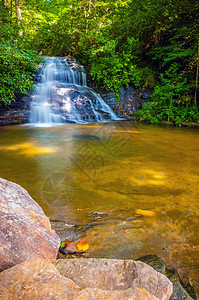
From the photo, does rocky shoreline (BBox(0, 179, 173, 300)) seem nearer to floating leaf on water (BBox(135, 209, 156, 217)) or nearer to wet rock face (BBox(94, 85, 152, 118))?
floating leaf on water (BBox(135, 209, 156, 217))

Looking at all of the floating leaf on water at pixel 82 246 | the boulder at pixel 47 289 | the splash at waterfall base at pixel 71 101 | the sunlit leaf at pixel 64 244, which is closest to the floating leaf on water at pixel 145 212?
the floating leaf on water at pixel 82 246

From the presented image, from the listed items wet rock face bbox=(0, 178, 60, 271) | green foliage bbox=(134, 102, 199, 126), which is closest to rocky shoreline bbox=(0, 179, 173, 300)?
wet rock face bbox=(0, 178, 60, 271)

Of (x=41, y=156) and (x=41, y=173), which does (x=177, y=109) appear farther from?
(x=41, y=173)

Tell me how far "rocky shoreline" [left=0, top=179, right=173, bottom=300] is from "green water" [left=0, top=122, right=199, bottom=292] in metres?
0.41

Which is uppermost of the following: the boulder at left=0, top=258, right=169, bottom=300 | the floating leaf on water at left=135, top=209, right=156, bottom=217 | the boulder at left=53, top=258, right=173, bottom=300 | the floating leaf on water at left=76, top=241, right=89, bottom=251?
the boulder at left=0, top=258, right=169, bottom=300

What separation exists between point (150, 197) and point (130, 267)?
1430mm

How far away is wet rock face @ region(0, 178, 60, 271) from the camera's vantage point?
1.15 metres

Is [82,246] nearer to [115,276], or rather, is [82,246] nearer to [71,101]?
[115,276]

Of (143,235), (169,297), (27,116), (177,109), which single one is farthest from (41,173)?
(177,109)

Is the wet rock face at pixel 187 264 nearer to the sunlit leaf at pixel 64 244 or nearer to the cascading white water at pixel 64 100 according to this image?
the sunlit leaf at pixel 64 244

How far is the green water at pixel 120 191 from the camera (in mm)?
1662

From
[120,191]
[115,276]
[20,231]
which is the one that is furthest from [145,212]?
[20,231]

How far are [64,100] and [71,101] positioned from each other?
A: 14.6 inches

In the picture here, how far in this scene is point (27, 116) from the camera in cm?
935
